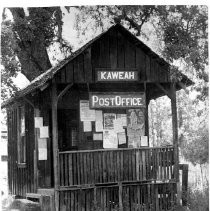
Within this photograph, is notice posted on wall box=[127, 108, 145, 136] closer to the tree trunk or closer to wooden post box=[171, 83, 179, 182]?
wooden post box=[171, 83, 179, 182]

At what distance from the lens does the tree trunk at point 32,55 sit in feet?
59.8

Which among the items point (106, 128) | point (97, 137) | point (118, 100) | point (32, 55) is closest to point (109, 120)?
point (106, 128)

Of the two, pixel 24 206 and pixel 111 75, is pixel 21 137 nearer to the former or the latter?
pixel 24 206

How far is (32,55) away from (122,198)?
4.97 m

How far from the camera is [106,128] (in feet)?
58.9

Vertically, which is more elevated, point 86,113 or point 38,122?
point 86,113

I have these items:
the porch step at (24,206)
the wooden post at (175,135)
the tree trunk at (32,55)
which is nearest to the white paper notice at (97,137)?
the wooden post at (175,135)

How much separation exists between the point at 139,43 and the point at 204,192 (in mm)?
4346

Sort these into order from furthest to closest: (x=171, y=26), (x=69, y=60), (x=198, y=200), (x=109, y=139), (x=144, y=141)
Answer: (x=144, y=141)
(x=109, y=139)
(x=69, y=60)
(x=198, y=200)
(x=171, y=26)

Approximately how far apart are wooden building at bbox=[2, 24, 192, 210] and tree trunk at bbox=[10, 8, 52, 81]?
76 cm

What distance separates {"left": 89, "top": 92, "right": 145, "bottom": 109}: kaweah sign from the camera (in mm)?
17359

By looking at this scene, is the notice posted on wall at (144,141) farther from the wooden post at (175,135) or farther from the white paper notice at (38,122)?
the white paper notice at (38,122)

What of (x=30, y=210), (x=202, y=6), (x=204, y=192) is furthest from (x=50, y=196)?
(x=202, y=6)

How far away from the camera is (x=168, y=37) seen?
16.5 m
